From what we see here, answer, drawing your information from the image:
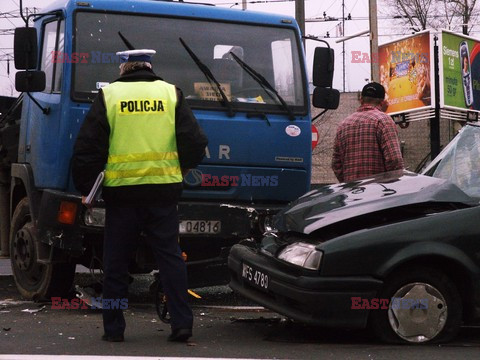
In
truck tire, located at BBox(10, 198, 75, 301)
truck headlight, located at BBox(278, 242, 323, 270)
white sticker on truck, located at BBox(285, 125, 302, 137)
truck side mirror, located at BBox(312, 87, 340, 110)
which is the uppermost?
truck side mirror, located at BBox(312, 87, 340, 110)

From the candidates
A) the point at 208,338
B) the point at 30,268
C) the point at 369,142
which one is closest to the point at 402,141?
the point at 369,142

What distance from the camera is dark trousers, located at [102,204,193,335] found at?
603 centimetres

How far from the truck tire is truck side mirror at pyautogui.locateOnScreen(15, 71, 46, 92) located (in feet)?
3.42

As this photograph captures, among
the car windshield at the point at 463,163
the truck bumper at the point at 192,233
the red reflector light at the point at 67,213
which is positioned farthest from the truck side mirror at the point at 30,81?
the car windshield at the point at 463,163

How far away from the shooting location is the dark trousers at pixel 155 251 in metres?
6.03

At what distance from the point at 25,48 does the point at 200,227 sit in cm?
190

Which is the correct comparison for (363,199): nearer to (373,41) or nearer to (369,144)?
(369,144)

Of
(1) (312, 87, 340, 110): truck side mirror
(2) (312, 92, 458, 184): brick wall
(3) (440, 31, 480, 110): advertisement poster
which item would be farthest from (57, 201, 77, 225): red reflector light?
(2) (312, 92, 458, 184): brick wall

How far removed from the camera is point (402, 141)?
42.2m

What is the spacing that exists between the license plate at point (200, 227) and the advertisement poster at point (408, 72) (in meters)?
21.1

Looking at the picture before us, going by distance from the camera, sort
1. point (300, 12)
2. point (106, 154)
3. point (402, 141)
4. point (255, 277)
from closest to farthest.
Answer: point (106, 154) → point (255, 277) → point (300, 12) → point (402, 141)

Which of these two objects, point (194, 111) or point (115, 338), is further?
point (194, 111)

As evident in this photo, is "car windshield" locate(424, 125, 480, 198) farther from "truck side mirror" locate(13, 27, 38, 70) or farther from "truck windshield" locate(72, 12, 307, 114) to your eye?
"truck side mirror" locate(13, 27, 38, 70)

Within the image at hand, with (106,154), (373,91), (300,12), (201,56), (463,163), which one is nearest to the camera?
(106,154)
